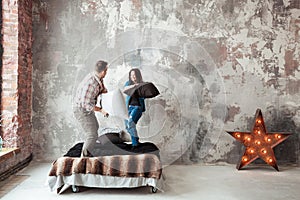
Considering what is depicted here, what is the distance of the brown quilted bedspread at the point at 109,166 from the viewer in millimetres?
3709

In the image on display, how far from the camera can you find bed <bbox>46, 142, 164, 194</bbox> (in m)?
3.70

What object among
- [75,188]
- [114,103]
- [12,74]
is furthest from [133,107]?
[12,74]

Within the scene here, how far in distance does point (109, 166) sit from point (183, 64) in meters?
2.08

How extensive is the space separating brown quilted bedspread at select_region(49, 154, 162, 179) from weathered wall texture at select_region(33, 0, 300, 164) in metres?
1.39

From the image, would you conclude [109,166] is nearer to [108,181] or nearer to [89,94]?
[108,181]

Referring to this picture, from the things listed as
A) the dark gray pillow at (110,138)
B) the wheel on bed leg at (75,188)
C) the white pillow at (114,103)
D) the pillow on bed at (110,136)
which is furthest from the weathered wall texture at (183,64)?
the wheel on bed leg at (75,188)

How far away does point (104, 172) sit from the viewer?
12.2 ft

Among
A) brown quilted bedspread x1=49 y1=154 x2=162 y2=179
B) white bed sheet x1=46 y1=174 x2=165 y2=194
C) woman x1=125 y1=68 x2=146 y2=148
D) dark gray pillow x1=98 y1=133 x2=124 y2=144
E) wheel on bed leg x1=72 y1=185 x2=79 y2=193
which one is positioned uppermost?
woman x1=125 y1=68 x2=146 y2=148

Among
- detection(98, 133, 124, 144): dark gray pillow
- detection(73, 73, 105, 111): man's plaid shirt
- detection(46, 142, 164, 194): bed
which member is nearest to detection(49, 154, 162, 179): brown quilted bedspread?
detection(46, 142, 164, 194): bed

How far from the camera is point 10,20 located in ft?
15.1

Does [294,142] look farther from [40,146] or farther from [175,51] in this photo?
[40,146]

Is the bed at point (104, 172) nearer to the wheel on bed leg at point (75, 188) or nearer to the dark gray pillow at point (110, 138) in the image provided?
the wheel on bed leg at point (75, 188)

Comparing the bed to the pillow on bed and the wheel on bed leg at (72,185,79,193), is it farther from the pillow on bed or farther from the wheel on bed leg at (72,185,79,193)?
the pillow on bed

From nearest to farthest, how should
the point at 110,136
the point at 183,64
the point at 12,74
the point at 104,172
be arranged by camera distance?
the point at 104,172
the point at 110,136
the point at 12,74
the point at 183,64
